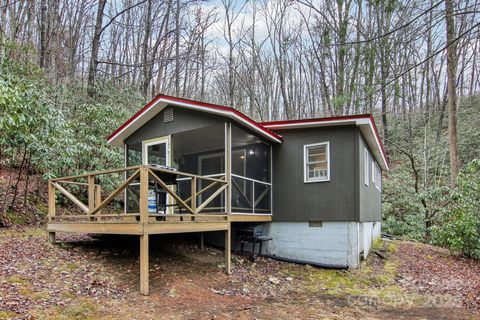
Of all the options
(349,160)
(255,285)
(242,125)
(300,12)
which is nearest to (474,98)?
(300,12)

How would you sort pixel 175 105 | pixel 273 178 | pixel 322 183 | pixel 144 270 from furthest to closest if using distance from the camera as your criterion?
pixel 273 178
pixel 322 183
pixel 175 105
pixel 144 270

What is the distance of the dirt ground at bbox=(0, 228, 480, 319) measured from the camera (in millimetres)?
4996

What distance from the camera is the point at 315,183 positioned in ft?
30.0

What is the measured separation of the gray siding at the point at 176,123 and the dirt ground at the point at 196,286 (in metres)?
2.78

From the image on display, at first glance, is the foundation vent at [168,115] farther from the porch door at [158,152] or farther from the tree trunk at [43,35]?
the tree trunk at [43,35]

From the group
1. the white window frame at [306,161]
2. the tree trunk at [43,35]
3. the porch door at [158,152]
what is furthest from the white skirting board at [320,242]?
the tree trunk at [43,35]

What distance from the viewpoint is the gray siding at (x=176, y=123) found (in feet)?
27.1

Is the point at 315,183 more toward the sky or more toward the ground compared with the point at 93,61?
more toward the ground

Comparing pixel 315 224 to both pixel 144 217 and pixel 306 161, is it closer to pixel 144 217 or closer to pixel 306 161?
pixel 306 161

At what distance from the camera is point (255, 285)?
23.4 ft

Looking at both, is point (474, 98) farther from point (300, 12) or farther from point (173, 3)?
point (173, 3)

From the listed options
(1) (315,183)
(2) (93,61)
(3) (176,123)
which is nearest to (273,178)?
(1) (315,183)

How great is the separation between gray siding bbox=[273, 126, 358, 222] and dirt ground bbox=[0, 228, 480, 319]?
1375 mm

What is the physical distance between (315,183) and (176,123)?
389 centimetres
